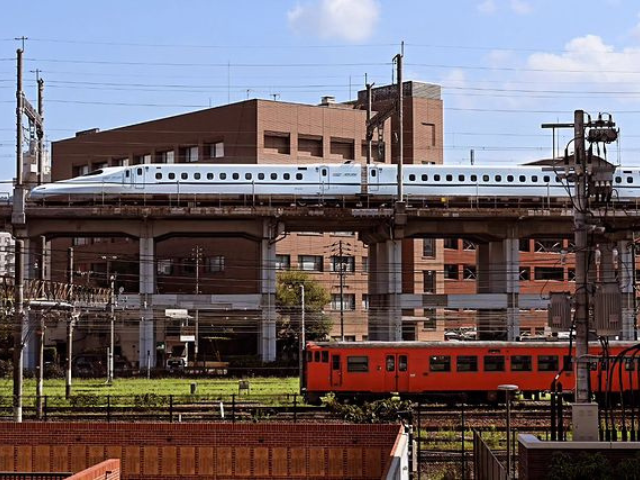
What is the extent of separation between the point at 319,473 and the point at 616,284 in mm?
11478

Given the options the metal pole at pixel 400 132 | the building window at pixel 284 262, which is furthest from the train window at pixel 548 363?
the building window at pixel 284 262

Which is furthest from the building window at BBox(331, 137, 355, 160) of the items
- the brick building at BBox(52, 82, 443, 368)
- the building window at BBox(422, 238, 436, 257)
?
the building window at BBox(422, 238, 436, 257)

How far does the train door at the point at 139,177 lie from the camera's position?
6975cm

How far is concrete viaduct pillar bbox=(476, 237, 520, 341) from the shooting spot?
238 feet

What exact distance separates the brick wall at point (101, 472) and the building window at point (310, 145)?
7253 centimetres

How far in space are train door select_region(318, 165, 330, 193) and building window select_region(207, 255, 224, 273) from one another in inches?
868

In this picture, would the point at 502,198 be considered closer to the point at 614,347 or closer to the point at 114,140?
the point at 614,347

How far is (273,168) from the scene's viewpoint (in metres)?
70.3

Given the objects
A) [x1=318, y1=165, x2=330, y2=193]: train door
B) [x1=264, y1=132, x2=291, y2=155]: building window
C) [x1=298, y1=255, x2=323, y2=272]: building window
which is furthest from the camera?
[x1=298, y1=255, x2=323, y2=272]: building window

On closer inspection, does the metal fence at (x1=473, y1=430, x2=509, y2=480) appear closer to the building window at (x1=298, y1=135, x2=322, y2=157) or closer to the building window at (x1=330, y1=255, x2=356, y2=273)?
the building window at (x1=330, y1=255, x2=356, y2=273)

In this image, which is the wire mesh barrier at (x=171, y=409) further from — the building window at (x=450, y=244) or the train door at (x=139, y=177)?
the building window at (x=450, y=244)

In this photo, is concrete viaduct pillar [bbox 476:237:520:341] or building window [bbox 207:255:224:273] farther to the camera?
building window [bbox 207:255:224:273]

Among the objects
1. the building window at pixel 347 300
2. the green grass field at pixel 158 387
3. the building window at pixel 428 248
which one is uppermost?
the building window at pixel 428 248

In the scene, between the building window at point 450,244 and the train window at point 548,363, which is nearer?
the train window at point 548,363
